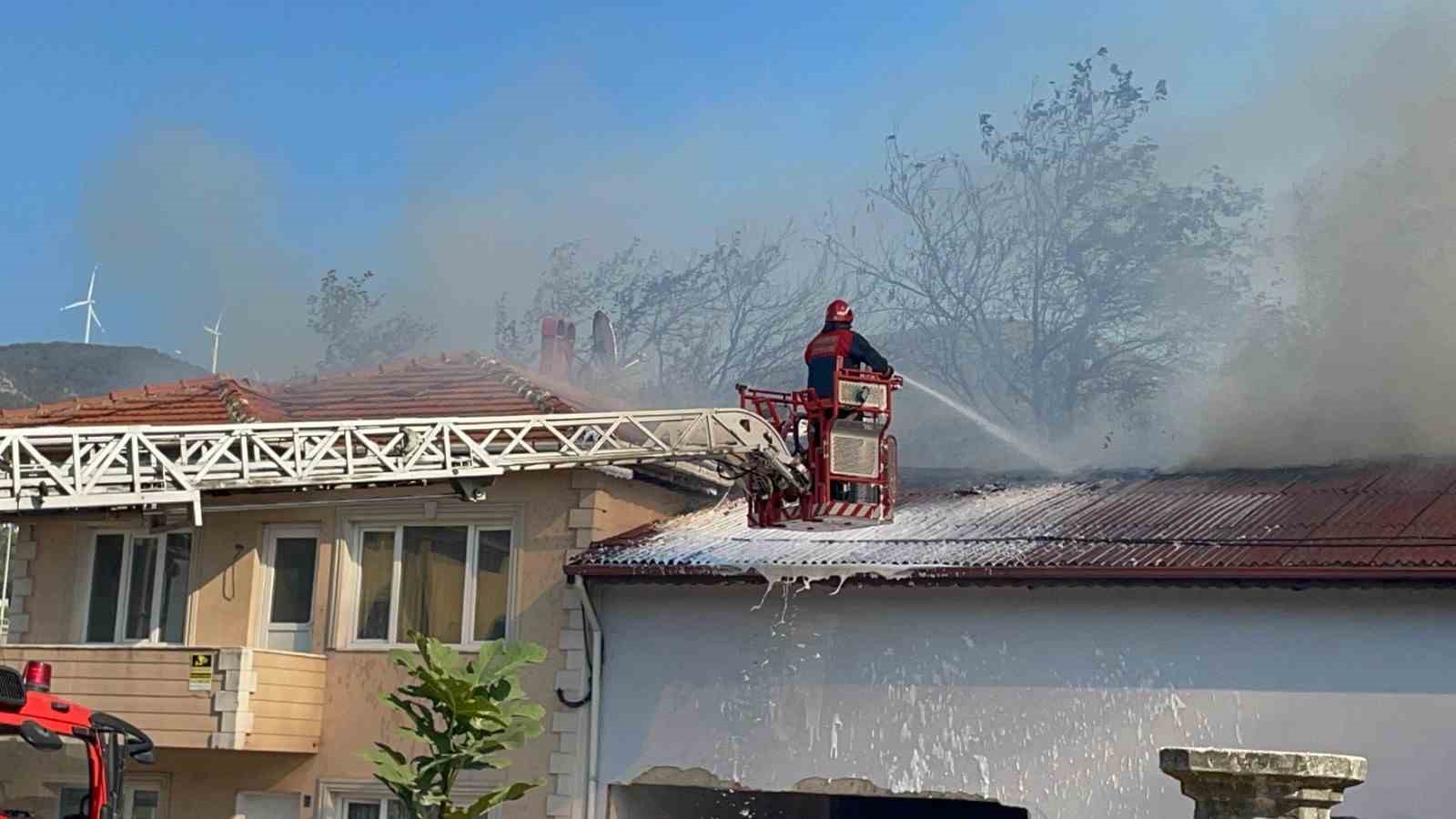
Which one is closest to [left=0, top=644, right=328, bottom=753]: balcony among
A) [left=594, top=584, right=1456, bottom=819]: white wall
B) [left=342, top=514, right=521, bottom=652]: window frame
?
[left=342, top=514, right=521, bottom=652]: window frame

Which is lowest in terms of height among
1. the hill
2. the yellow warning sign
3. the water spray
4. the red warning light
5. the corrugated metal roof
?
the red warning light

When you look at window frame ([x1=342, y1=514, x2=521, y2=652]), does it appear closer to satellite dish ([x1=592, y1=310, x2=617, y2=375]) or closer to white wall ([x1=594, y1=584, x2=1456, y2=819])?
white wall ([x1=594, y1=584, x2=1456, y2=819])

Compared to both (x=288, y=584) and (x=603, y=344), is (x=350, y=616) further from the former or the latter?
(x=603, y=344)

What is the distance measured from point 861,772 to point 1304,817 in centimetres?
805

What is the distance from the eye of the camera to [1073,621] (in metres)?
14.2

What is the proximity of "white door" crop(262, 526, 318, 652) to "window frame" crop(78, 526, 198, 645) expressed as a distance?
2.67 ft

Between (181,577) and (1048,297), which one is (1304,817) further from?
(1048,297)

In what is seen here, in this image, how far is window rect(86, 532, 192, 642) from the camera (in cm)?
1788

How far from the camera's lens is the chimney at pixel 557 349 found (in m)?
21.2

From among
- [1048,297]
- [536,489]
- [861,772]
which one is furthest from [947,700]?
[1048,297]

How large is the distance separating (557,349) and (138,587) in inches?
231

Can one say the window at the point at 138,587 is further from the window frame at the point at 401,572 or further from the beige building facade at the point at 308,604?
the window frame at the point at 401,572

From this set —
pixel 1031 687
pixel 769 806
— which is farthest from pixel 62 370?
pixel 1031 687

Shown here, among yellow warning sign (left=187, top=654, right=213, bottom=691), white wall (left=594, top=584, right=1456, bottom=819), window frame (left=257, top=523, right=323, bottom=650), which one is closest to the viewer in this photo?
white wall (left=594, top=584, right=1456, bottom=819)
